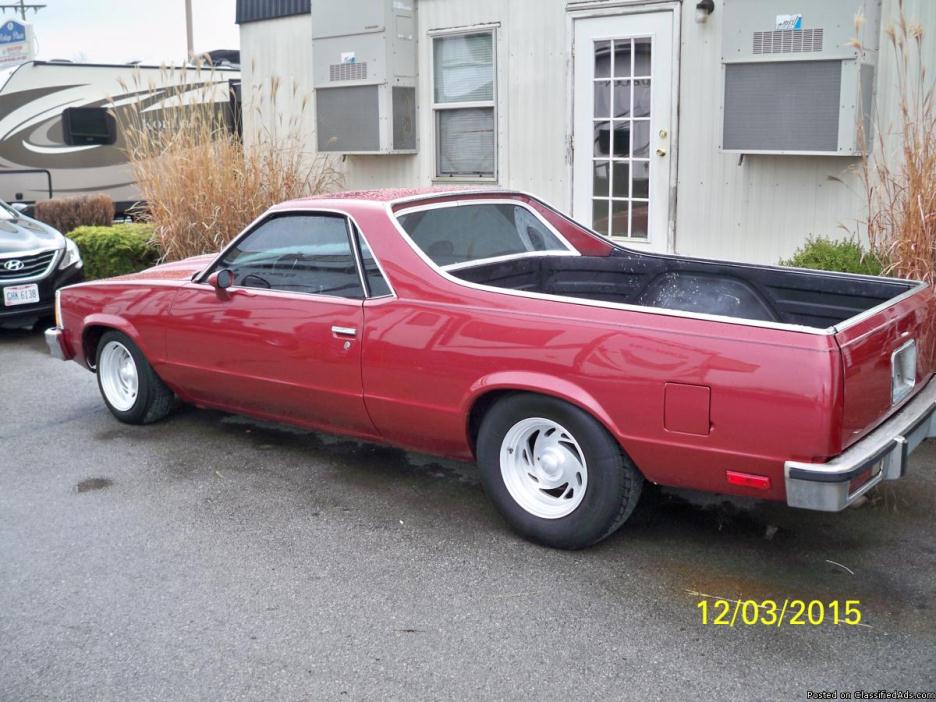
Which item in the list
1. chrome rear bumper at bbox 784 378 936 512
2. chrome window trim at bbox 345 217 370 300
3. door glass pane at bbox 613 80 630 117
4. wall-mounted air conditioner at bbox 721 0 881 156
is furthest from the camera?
door glass pane at bbox 613 80 630 117

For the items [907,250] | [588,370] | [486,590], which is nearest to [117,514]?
[486,590]

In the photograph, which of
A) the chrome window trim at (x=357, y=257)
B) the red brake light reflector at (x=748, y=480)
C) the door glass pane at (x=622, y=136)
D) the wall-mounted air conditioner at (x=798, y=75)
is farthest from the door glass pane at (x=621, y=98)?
the red brake light reflector at (x=748, y=480)

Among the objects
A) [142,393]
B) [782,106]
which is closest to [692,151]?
[782,106]

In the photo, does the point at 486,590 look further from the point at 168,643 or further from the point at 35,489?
the point at 35,489

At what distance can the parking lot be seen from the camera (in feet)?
11.5

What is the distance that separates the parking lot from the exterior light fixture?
4.34 metres

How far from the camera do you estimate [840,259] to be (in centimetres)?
697

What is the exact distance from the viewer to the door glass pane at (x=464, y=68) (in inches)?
396

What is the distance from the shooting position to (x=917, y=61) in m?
7.38

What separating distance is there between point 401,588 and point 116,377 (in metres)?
3.20

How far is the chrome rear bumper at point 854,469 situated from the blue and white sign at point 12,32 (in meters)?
15.8

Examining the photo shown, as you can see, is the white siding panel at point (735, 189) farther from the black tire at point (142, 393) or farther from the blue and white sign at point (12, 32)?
the blue and white sign at point (12, 32)

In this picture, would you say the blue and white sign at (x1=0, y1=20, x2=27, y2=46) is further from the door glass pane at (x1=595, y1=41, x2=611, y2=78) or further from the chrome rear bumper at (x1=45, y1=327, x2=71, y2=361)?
the chrome rear bumper at (x1=45, y1=327, x2=71, y2=361)
